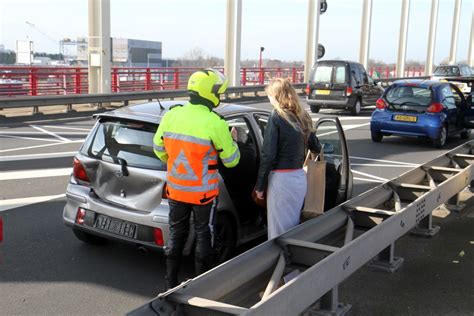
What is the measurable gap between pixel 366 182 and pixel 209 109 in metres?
5.62

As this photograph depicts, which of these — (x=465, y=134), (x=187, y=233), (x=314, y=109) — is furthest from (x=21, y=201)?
(x=314, y=109)

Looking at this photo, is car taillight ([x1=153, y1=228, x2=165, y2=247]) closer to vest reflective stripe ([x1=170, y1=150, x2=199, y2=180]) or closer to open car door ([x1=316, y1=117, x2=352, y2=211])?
vest reflective stripe ([x1=170, y1=150, x2=199, y2=180])

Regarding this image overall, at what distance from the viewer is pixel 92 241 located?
540cm

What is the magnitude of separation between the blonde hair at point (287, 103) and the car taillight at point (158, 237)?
4.51 feet

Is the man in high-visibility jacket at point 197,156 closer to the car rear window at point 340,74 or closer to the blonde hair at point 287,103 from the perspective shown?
the blonde hair at point 287,103

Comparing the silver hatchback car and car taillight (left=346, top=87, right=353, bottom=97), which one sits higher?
car taillight (left=346, top=87, right=353, bottom=97)

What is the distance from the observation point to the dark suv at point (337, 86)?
1942 cm

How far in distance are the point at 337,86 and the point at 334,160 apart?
14.3 m

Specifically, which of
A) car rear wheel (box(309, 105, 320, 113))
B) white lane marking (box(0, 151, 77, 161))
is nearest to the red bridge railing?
car rear wheel (box(309, 105, 320, 113))

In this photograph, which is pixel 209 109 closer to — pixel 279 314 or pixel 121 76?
pixel 279 314

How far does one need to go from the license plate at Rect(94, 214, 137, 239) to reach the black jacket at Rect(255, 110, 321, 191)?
1133 mm

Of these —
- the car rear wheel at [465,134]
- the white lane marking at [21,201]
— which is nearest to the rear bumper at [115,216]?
the white lane marking at [21,201]

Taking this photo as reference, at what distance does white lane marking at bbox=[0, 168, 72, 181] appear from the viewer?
847 cm

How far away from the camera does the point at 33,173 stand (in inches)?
345
